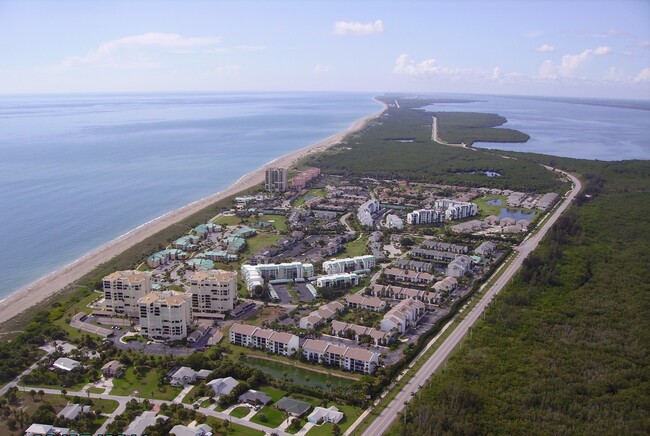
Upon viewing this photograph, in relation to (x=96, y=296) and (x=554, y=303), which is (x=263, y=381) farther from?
(x=554, y=303)

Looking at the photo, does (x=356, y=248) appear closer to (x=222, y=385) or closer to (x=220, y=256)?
(x=220, y=256)

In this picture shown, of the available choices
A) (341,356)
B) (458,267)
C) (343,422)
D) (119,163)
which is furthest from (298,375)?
(119,163)

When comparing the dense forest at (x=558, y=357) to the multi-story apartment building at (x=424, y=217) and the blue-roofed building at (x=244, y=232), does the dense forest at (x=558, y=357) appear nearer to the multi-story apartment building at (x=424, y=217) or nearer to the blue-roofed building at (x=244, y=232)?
the multi-story apartment building at (x=424, y=217)

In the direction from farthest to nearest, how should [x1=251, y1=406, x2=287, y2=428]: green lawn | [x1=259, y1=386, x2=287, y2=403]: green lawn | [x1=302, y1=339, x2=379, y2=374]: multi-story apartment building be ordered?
1. [x1=302, y1=339, x2=379, y2=374]: multi-story apartment building
2. [x1=259, y1=386, x2=287, y2=403]: green lawn
3. [x1=251, y1=406, x2=287, y2=428]: green lawn

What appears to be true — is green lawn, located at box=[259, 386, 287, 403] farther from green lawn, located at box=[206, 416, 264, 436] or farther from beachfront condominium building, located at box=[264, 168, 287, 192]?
beachfront condominium building, located at box=[264, 168, 287, 192]

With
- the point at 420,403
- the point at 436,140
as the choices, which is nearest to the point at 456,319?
the point at 420,403

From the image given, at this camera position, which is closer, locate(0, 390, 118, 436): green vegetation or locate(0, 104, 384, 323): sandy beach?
locate(0, 390, 118, 436): green vegetation

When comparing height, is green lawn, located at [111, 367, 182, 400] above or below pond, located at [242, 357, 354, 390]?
above

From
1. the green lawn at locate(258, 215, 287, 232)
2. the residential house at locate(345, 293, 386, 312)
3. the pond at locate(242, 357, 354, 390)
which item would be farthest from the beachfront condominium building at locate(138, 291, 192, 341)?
the green lawn at locate(258, 215, 287, 232)
